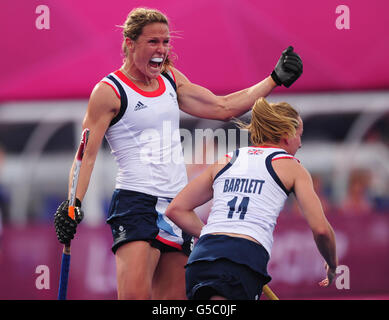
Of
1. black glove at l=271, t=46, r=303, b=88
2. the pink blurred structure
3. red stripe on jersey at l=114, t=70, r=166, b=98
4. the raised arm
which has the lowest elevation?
red stripe on jersey at l=114, t=70, r=166, b=98

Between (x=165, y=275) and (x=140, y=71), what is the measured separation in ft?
4.66

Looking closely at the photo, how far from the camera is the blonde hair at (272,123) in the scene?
4.42m

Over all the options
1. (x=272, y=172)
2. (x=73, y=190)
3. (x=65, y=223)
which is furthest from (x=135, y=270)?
(x=272, y=172)

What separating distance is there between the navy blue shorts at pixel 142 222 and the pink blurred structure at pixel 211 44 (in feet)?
16.6

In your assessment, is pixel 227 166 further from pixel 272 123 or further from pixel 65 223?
pixel 65 223

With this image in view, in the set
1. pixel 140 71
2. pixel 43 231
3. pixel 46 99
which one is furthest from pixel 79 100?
pixel 140 71

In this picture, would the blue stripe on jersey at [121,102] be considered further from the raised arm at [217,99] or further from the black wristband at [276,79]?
the black wristband at [276,79]

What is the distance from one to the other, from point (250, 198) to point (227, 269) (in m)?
0.43

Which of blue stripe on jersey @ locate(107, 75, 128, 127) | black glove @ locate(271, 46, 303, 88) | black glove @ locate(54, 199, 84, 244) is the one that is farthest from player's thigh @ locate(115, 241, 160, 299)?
black glove @ locate(271, 46, 303, 88)

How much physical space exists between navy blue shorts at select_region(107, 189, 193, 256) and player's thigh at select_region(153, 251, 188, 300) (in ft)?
0.24

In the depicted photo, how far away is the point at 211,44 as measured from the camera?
33.4 feet

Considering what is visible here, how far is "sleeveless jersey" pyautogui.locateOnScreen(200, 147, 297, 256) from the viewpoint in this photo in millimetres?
4195

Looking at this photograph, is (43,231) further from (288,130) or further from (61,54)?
(288,130)

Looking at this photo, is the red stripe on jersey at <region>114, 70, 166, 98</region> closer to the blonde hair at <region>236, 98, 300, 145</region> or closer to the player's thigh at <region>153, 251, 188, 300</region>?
the blonde hair at <region>236, 98, 300, 145</region>
